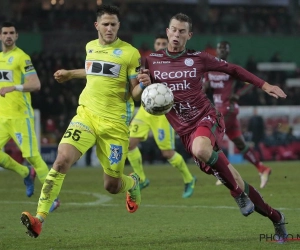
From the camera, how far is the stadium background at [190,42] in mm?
26641

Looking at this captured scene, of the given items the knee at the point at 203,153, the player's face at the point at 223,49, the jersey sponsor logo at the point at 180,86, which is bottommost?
the player's face at the point at 223,49

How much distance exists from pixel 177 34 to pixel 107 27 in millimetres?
804

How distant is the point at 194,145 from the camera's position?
28.2 feet

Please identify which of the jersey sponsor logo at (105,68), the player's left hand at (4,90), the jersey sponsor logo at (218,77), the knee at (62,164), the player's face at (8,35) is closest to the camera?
the knee at (62,164)

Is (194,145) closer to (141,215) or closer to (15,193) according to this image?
(141,215)

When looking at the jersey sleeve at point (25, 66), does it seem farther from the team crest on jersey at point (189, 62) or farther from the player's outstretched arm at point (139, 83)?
the team crest on jersey at point (189, 62)

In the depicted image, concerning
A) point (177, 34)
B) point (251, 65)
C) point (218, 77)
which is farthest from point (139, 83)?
point (251, 65)

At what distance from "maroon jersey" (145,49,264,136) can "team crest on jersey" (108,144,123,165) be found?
0.70 m

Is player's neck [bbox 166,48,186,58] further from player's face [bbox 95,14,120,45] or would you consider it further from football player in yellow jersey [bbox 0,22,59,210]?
football player in yellow jersey [bbox 0,22,59,210]

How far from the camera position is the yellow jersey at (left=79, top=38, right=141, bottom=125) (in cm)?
920

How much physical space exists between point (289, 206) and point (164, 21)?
23346 mm

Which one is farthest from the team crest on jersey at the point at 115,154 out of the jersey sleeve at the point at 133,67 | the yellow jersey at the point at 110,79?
the jersey sleeve at the point at 133,67

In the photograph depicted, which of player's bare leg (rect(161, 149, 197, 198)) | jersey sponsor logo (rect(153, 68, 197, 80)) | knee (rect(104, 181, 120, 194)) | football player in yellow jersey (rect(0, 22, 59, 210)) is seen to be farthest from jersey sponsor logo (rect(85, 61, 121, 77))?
player's bare leg (rect(161, 149, 197, 198))

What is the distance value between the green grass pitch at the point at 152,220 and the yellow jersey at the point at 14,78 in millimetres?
1441
